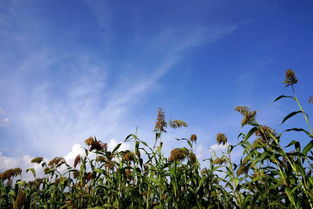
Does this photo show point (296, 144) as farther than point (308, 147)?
Yes

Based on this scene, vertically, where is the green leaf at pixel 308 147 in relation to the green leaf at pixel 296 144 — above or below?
below

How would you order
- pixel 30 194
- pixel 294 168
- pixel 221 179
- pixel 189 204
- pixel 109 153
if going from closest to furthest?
pixel 294 168 → pixel 189 204 → pixel 221 179 → pixel 109 153 → pixel 30 194

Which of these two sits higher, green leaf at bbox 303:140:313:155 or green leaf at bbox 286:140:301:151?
green leaf at bbox 286:140:301:151

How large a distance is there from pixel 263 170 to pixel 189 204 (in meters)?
1.26

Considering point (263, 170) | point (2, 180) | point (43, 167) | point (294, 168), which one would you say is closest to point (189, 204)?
point (263, 170)

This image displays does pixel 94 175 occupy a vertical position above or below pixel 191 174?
above

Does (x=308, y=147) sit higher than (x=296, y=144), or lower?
lower

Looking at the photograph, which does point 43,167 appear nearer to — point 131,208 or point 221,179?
point 131,208

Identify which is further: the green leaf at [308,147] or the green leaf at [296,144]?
the green leaf at [296,144]

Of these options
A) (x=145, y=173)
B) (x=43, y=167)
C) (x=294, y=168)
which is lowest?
(x=294, y=168)

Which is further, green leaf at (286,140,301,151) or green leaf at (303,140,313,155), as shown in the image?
green leaf at (286,140,301,151)

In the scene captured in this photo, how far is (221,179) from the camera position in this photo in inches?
162

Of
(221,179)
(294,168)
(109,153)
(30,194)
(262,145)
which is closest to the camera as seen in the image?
(294,168)

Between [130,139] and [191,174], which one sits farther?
[130,139]
